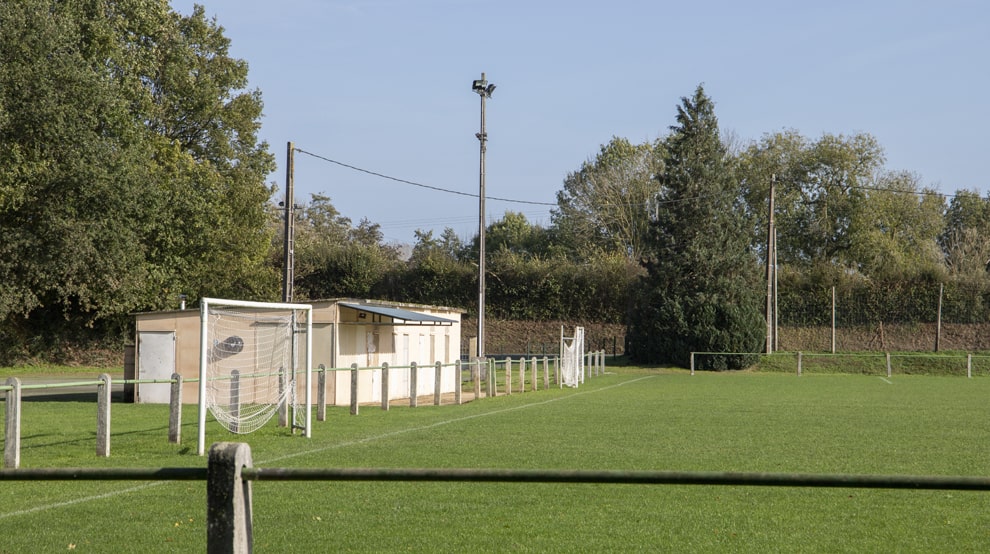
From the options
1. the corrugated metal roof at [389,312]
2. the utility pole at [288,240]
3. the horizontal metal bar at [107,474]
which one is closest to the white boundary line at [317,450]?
the corrugated metal roof at [389,312]

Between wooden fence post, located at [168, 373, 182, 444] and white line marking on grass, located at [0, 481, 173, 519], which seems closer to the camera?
white line marking on grass, located at [0, 481, 173, 519]

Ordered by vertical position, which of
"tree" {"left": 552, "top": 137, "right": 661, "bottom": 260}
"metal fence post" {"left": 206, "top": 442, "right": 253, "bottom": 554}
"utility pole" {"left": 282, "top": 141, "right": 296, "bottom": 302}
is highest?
"tree" {"left": 552, "top": 137, "right": 661, "bottom": 260}

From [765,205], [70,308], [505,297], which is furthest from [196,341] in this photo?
[765,205]

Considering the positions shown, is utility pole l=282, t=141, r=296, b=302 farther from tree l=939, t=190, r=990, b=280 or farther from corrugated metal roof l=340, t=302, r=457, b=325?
tree l=939, t=190, r=990, b=280

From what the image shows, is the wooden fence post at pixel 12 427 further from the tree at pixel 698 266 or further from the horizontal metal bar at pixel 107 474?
the tree at pixel 698 266

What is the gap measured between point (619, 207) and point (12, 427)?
58.6 metres

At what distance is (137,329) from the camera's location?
965 inches

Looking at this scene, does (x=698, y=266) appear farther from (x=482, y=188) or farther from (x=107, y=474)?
(x=107, y=474)

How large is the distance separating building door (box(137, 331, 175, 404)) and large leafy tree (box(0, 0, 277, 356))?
1325cm

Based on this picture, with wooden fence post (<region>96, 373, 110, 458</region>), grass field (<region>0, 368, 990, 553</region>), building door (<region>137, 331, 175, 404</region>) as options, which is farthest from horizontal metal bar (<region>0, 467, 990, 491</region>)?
building door (<region>137, 331, 175, 404</region>)

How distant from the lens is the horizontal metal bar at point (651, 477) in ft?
11.8

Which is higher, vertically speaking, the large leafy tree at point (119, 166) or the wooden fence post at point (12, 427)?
the large leafy tree at point (119, 166)

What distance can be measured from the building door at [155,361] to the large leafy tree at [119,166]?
43.5 ft

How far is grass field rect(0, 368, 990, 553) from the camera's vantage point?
739cm
